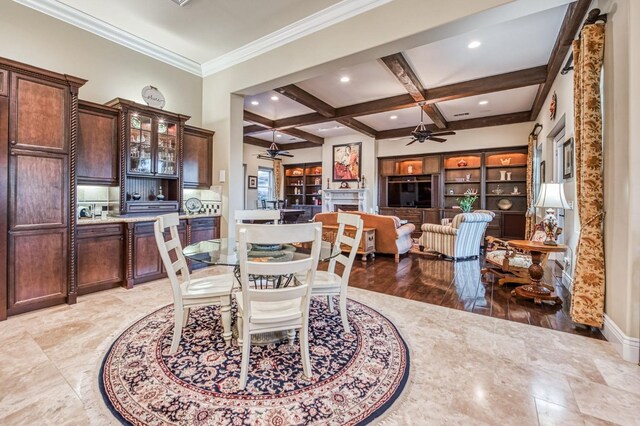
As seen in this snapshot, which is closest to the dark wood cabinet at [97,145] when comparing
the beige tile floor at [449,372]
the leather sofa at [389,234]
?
the beige tile floor at [449,372]

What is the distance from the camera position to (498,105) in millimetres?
6777

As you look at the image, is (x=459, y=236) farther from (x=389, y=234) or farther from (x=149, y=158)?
(x=149, y=158)

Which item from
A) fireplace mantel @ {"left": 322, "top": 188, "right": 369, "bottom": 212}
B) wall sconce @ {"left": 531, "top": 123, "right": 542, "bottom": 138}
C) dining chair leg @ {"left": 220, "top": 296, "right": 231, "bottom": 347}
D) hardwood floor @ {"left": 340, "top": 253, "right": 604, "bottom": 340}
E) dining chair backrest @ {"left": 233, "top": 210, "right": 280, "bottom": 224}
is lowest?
hardwood floor @ {"left": 340, "top": 253, "right": 604, "bottom": 340}

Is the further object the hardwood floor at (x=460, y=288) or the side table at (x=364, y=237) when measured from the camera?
the side table at (x=364, y=237)

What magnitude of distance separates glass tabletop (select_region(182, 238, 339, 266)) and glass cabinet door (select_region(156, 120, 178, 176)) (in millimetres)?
2028

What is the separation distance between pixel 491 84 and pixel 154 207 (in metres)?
5.87

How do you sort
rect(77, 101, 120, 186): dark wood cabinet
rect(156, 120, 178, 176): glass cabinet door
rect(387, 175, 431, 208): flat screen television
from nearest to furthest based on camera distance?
1. rect(77, 101, 120, 186): dark wood cabinet
2. rect(156, 120, 178, 176): glass cabinet door
3. rect(387, 175, 431, 208): flat screen television

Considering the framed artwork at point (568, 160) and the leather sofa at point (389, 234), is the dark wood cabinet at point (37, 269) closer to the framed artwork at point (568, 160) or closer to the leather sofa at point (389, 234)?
the leather sofa at point (389, 234)

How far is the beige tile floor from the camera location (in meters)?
1.56

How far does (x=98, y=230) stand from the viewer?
3.43 m

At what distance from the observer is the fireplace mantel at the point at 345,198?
373 inches

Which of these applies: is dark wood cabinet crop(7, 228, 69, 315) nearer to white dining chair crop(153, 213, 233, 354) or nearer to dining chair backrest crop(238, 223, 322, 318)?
white dining chair crop(153, 213, 233, 354)

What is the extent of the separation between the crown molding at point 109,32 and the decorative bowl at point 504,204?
7.96 metres

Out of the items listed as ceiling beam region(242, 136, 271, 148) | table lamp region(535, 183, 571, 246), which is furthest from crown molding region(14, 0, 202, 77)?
table lamp region(535, 183, 571, 246)
